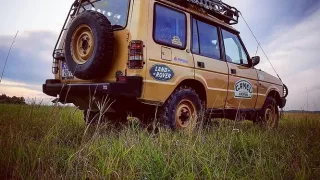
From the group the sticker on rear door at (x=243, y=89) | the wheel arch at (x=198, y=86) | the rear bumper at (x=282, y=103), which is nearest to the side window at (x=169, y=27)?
the wheel arch at (x=198, y=86)

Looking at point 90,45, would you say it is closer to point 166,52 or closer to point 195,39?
point 166,52

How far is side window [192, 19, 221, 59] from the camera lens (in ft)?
16.1

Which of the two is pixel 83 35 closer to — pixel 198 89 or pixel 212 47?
pixel 198 89

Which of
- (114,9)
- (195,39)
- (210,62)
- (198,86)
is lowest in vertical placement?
(198,86)

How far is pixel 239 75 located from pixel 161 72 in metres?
2.39

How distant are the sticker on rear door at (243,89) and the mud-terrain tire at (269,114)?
0.73 metres

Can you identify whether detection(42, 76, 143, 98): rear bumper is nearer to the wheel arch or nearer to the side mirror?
the wheel arch

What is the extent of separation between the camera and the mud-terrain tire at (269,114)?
261 inches

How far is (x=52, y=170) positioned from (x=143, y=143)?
45.4 inches

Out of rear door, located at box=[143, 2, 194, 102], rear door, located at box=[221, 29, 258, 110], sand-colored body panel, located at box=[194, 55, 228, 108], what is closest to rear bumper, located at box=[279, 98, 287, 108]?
rear door, located at box=[221, 29, 258, 110]

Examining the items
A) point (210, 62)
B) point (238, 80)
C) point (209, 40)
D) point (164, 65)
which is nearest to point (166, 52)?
point (164, 65)

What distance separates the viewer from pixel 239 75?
580 cm

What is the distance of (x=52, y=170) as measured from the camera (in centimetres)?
196

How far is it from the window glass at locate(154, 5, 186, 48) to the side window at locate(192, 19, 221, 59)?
328mm
